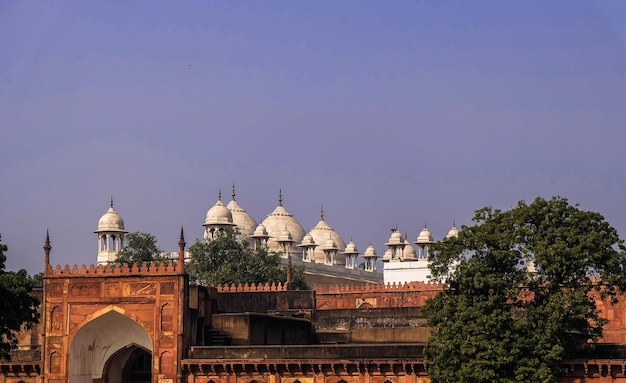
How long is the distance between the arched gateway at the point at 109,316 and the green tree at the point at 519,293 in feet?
25.1

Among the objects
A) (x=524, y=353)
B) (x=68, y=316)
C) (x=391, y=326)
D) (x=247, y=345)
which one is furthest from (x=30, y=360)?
(x=524, y=353)

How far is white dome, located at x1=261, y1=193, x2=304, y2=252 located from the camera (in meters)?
83.8

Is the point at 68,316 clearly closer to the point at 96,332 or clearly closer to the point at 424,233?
the point at 96,332

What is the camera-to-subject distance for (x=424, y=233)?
8881cm

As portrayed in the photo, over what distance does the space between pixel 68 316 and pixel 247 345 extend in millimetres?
5051

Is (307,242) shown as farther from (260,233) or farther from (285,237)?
(260,233)

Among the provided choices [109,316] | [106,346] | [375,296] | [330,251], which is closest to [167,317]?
[109,316]

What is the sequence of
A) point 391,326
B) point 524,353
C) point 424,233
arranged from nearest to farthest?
point 524,353
point 391,326
point 424,233

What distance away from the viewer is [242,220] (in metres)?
80.9

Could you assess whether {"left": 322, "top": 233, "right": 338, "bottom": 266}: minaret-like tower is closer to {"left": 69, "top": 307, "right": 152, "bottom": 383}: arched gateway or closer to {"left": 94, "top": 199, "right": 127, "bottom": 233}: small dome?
{"left": 94, "top": 199, "right": 127, "bottom": 233}: small dome

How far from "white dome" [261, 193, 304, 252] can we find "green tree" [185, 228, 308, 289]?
22.9 m

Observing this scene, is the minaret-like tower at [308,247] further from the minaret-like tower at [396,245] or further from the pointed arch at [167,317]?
the pointed arch at [167,317]

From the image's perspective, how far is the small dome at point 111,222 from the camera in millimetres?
70688

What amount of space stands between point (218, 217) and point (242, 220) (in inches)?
329
